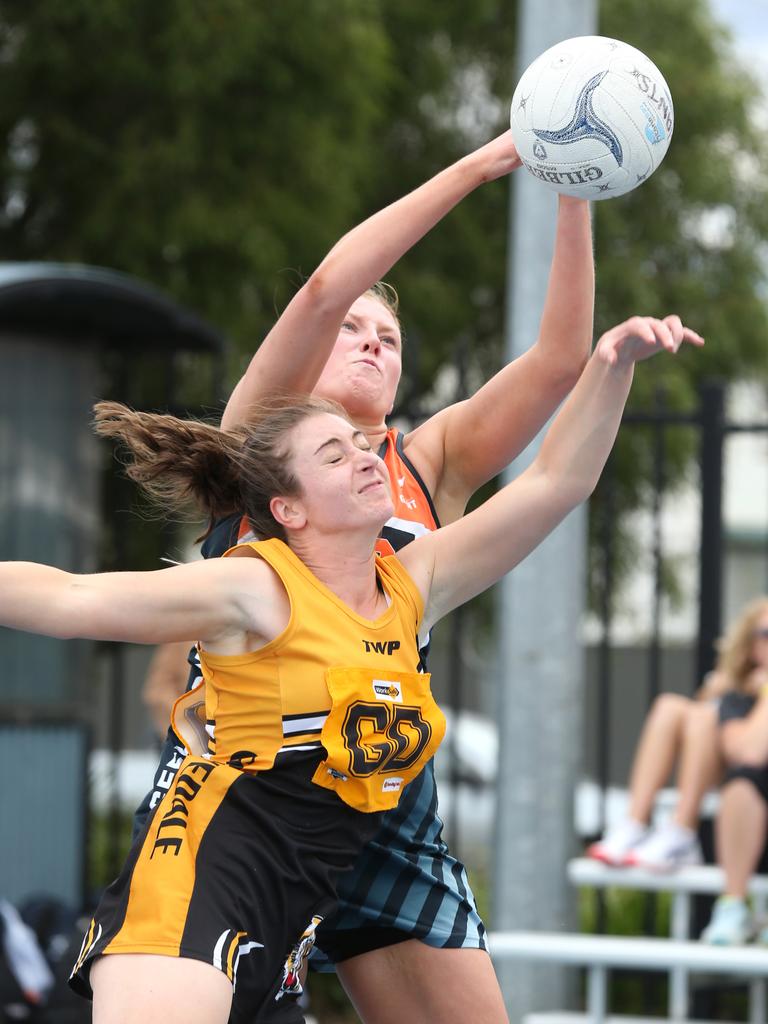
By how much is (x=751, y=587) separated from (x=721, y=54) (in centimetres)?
1360

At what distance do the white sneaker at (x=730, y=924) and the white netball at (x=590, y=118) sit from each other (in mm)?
3657

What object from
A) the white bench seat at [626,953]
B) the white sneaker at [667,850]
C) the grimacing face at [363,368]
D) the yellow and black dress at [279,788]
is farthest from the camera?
the white sneaker at [667,850]

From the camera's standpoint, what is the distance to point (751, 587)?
2761 cm

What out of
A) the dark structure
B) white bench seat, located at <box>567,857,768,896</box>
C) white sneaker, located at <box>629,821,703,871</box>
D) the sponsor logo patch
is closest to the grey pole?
white bench seat, located at <box>567,857,768,896</box>

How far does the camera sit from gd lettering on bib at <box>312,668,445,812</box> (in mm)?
2654

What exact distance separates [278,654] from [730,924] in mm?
3709

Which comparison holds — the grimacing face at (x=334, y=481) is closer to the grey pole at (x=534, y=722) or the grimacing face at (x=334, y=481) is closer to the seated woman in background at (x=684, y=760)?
the grey pole at (x=534, y=722)

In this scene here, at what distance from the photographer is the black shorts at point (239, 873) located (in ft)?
8.50

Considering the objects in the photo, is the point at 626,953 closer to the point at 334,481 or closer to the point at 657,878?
the point at 657,878

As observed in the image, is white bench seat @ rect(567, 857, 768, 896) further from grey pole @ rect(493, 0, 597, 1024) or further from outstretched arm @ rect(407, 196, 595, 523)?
outstretched arm @ rect(407, 196, 595, 523)

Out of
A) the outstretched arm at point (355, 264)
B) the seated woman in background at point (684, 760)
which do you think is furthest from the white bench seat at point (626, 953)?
the outstretched arm at point (355, 264)

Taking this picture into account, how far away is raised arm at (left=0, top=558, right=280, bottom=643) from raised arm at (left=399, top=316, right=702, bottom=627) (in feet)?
1.23

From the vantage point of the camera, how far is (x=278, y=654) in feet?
8.76

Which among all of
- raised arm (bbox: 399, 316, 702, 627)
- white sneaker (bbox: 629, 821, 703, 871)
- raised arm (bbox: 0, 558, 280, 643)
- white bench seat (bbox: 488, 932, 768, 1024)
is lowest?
white bench seat (bbox: 488, 932, 768, 1024)
